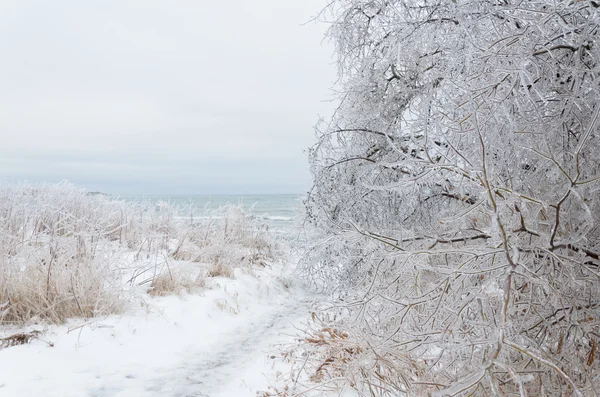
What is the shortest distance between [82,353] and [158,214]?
6.21 meters

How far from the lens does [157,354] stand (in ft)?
13.0

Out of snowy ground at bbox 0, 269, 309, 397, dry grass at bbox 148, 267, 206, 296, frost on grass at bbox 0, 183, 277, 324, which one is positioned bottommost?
snowy ground at bbox 0, 269, 309, 397

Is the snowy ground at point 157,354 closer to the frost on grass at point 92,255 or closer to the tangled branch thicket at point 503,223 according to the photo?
the frost on grass at point 92,255

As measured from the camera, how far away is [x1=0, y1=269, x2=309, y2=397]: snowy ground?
10.3 feet

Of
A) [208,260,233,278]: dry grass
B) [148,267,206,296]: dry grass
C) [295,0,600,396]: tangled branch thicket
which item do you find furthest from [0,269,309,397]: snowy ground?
[295,0,600,396]: tangled branch thicket

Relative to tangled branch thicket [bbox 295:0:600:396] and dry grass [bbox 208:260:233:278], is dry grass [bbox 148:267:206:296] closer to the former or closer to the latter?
dry grass [bbox 208:260:233:278]

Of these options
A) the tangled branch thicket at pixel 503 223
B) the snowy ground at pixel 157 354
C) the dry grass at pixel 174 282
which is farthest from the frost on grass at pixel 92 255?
the tangled branch thicket at pixel 503 223

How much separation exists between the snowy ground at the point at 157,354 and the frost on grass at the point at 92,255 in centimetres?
26

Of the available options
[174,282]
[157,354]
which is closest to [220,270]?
[174,282]

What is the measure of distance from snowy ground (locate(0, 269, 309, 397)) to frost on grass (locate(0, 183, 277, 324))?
0.26 m

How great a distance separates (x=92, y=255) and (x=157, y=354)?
4.78 feet

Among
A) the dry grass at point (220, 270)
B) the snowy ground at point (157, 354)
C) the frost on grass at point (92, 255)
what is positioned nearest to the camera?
the snowy ground at point (157, 354)

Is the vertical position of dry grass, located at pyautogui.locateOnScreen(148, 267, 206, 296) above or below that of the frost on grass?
below

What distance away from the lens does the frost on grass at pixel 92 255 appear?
401 cm
